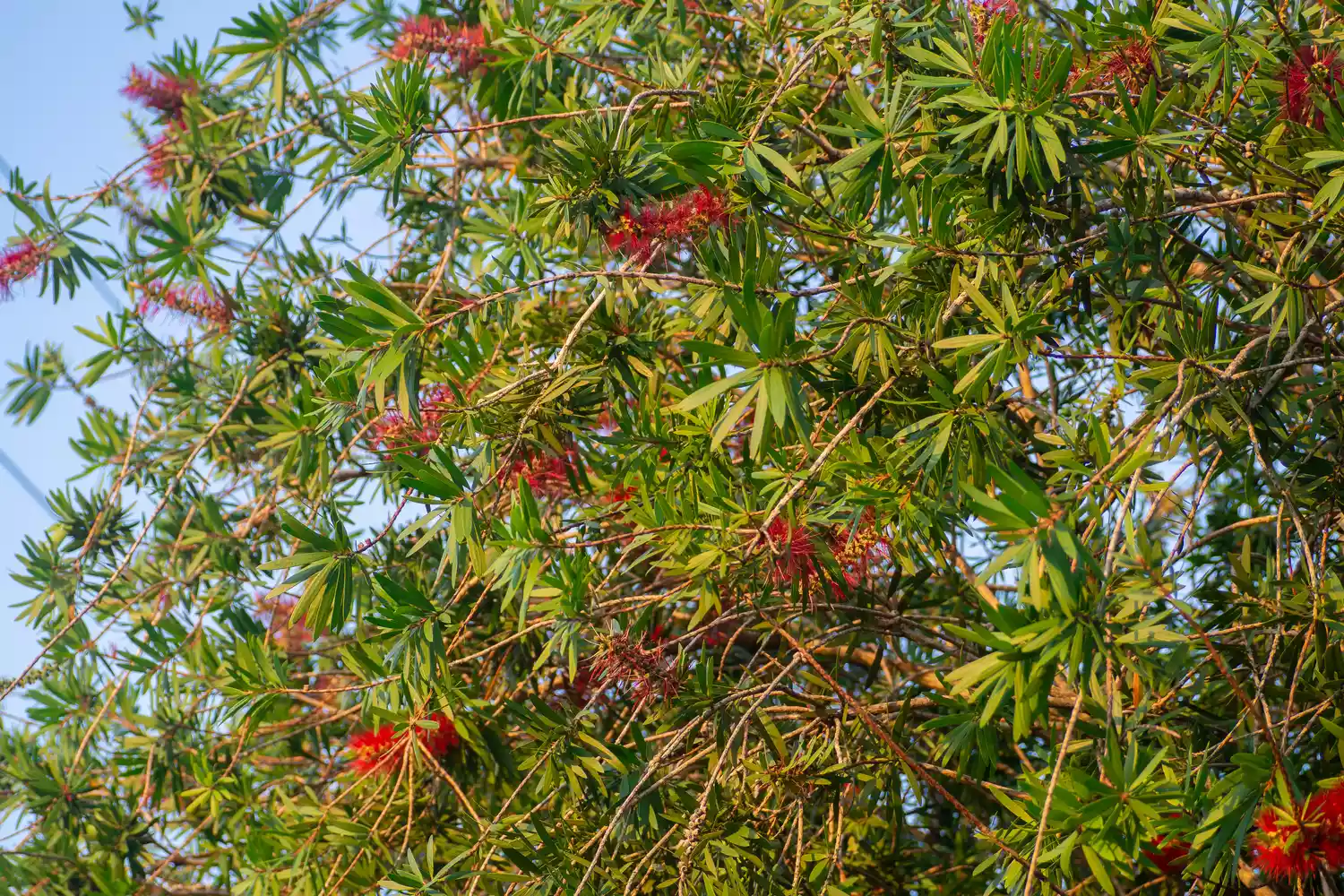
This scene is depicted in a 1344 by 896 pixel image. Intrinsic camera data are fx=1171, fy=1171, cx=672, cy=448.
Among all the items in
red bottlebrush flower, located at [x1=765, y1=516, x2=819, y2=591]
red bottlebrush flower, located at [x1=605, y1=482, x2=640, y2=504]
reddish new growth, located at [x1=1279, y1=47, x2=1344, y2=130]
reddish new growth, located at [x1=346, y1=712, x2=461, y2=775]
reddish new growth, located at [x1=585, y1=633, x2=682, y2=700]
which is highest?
reddish new growth, located at [x1=1279, y1=47, x2=1344, y2=130]

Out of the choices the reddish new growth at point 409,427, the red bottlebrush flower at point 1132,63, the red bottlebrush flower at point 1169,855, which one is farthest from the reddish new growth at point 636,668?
the red bottlebrush flower at point 1132,63

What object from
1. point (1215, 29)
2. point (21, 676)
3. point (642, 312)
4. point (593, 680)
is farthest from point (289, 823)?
point (1215, 29)

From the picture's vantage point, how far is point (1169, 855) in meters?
1.96

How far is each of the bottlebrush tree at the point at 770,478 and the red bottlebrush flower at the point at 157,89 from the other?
0.85 ft

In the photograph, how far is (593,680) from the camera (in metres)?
2.12

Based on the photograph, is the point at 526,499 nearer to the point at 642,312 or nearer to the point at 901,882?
the point at 642,312

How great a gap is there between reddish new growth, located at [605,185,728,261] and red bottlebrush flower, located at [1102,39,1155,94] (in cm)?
68

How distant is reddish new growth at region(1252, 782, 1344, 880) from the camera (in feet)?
4.89

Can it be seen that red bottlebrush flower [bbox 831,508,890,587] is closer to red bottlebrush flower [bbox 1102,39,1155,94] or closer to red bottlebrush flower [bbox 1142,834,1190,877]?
red bottlebrush flower [bbox 1142,834,1190,877]

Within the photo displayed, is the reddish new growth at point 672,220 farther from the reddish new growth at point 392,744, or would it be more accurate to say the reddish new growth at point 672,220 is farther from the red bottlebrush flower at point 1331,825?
the red bottlebrush flower at point 1331,825

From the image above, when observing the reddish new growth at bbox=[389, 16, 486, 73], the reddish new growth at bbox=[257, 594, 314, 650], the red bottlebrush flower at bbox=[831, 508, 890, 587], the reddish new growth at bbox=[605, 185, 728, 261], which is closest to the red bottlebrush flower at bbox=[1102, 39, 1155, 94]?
the reddish new growth at bbox=[605, 185, 728, 261]

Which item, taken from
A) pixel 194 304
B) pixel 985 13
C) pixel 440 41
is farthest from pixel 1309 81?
pixel 194 304

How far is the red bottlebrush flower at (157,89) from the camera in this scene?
2947 mm

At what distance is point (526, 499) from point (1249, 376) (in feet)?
3.63
